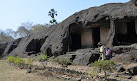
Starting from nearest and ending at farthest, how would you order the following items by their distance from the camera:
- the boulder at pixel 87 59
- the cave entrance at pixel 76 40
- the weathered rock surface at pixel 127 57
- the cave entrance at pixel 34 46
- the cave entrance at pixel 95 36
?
the weathered rock surface at pixel 127 57
the boulder at pixel 87 59
the cave entrance at pixel 95 36
the cave entrance at pixel 76 40
the cave entrance at pixel 34 46

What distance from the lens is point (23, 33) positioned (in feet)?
179

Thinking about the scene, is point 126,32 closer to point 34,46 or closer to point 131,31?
point 131,31

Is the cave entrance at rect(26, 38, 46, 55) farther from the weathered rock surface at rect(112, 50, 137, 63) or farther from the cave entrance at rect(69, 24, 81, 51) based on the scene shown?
the weathered rock surface at rect(112, 50, 137, 63)

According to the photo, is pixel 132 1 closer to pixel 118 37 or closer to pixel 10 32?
pixel 118 37

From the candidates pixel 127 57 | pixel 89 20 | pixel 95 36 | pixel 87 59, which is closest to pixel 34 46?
pixel 95 36

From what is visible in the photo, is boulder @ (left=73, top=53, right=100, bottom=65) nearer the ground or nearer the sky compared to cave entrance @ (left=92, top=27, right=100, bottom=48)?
nearer the ground

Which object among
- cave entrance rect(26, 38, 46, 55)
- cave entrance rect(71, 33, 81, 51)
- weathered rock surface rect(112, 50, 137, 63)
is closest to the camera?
weathered rock surface rect(112, 50, 137, 63)

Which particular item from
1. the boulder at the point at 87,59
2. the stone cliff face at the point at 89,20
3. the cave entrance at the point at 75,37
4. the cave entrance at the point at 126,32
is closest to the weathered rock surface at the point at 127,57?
the boulder at the point at 87,59

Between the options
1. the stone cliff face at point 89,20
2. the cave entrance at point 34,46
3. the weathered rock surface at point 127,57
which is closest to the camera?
the weathered rock surface at point 127,57

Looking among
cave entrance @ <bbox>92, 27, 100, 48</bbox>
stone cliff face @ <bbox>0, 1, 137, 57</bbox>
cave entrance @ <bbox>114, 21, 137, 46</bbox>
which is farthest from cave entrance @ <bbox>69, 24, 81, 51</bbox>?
cave entrance @ <bbox>114, 21, 137, 46</bbox>

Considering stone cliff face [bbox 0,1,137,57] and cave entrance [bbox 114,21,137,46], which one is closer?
stone cliff face [bbox 0,1,137,57]

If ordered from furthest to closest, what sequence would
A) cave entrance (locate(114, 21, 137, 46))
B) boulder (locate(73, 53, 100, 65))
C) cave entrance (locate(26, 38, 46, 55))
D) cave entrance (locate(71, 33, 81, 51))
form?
cave entrance (locate(26, 38, 46, 55)) < cave entrance (locate(71, 33, 81, 51)) < cave entrance (locate(114, 21, 137, 46)) < boulder (locate(73, 53, 100, 65))

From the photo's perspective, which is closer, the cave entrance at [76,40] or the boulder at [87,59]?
the boulder at [87,59]

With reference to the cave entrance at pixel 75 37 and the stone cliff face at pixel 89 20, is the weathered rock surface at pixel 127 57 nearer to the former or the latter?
the stone cliff face at pixel 89 20
